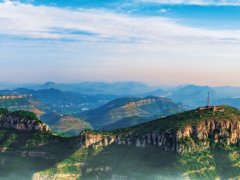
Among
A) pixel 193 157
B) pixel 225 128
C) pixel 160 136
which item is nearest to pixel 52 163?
pixel 160 136

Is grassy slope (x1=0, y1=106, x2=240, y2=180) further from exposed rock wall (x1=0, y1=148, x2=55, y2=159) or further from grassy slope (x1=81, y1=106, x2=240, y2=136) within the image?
exposed rock wall (x1=0, y1=148, x2=55, y2=159)

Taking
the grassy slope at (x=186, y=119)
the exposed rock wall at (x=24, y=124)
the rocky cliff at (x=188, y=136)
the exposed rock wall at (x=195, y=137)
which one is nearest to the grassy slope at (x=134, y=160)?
the grassy slope at (x=186, y=119)

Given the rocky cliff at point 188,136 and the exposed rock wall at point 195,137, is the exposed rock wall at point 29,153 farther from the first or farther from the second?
the exposed rock wall at point 195,137

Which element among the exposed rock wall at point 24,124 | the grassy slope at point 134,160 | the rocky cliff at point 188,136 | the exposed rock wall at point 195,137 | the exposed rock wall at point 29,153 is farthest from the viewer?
the exposed rock wall at point 24,124

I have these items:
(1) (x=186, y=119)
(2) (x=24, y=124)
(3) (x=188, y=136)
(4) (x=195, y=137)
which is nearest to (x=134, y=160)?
(3) (x=188, y=136)

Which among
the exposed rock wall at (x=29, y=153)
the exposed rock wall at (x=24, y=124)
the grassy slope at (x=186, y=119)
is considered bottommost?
the exposed rock wall at (x=29, y=153)

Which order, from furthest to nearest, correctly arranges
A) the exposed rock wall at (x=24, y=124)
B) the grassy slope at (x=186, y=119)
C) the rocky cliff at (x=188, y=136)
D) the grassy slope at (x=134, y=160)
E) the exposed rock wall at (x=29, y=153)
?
the exposed rock wall at (x=24, y=124)
the exposed rock wall at (x=29, y=153)
the grassy slope at (x=186, y=119)
the rocky cliff at (x=188, y=136)
the grassy slope at (x=134, y=160)

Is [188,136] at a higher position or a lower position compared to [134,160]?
higher

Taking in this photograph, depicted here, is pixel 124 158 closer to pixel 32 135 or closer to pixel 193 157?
pixel 193 157

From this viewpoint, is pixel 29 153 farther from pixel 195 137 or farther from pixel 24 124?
pixel 195 137
